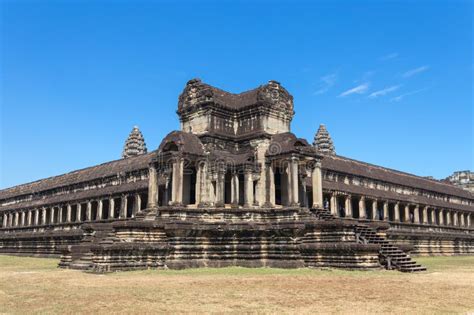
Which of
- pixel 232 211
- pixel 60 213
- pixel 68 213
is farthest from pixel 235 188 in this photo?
pixel 60 213

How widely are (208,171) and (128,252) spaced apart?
6.99 m

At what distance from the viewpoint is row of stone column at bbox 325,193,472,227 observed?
43719 mm

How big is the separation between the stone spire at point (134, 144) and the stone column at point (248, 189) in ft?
199

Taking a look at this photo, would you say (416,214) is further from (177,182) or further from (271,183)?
(177,182)

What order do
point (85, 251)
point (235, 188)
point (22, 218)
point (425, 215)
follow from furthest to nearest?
point (22, 218) < point (425, 215) < point (235, 188) < point (85, 251)

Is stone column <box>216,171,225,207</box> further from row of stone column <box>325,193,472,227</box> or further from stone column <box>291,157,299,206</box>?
row of stone column <box>325,193,472,227</box>

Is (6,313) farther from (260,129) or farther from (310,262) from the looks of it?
(260,129)

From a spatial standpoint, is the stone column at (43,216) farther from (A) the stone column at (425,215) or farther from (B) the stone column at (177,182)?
(A) the stone column at (425,215)

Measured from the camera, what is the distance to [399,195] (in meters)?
52.1

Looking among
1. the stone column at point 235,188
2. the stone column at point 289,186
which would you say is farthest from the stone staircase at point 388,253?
the stone column at point 235,188

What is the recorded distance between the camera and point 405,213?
167ft

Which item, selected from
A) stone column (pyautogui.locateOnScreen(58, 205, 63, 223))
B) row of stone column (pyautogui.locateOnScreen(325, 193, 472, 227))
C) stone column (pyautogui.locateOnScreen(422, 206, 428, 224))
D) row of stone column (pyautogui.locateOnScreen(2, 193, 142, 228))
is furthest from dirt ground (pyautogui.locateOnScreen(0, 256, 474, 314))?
stone column (pyautogui.locateOnScreen(422, 206, 428, 224))

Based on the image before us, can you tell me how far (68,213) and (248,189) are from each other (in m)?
30.0

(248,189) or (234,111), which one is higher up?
(234,111)
